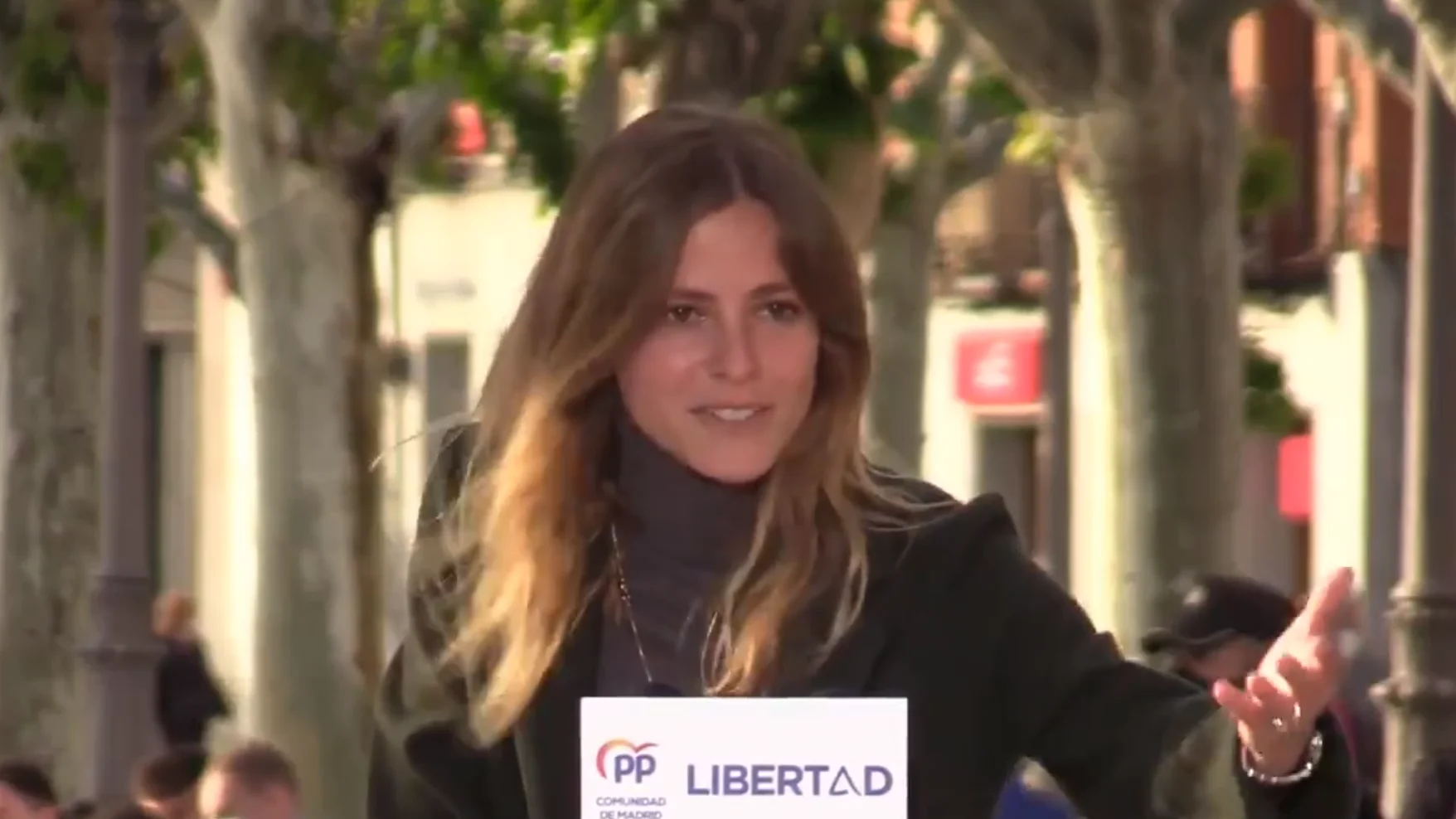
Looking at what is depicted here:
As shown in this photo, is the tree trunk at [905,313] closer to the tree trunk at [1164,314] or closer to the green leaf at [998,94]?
the green leaf at [998,94]

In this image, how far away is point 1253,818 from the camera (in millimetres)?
3648

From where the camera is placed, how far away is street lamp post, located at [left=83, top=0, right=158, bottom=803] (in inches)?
610

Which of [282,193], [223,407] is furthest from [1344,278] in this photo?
[282,193]

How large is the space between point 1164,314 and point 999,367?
18.9 m

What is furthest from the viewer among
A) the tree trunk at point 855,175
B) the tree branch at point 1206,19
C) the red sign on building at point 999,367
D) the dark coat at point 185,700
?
the red sign on building at point 999,367

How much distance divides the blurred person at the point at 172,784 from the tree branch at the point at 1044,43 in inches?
143

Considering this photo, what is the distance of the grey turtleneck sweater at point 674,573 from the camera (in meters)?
3.81

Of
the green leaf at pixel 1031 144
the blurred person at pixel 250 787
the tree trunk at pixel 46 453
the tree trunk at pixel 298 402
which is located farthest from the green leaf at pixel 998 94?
the blurred person at pixel 250 787

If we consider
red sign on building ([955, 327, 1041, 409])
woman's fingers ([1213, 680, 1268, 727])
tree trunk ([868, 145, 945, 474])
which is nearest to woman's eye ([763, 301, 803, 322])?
woman's fingers ([1213, 680, 1268, 727])

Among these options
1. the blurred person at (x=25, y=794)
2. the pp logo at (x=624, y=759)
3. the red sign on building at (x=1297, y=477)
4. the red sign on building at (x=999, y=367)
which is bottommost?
the red sign on building at (x=1297, y=477)

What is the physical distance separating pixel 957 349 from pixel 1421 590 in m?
21.9

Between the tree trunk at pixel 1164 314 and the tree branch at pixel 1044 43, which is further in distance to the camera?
the tree trunk at pixel 1164 314

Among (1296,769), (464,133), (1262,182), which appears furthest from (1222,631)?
(464,133)

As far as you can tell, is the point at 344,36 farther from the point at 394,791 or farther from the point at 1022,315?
the point at 1022,315
